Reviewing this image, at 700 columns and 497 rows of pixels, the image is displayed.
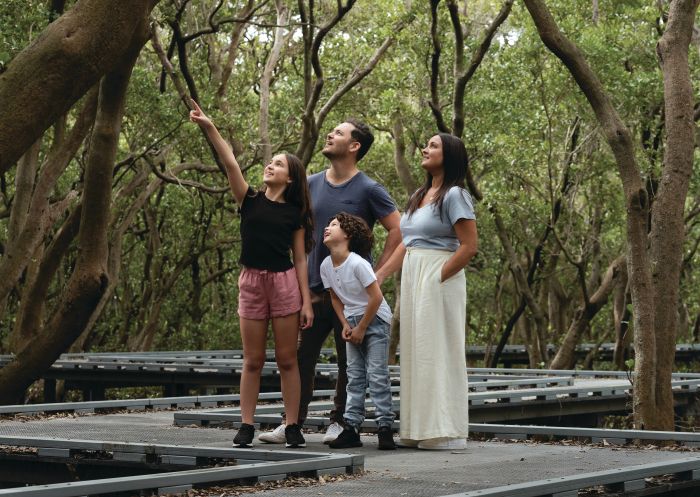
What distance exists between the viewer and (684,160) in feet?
29.8

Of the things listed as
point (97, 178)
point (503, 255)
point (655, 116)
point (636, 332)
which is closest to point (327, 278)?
point (636, 332)

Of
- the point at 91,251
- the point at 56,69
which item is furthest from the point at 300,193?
the point at 91,251

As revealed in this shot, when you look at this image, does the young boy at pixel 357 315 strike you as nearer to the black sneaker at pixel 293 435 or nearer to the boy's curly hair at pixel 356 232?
the boy's curly hair at pixel 356 232

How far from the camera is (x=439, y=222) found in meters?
7.16

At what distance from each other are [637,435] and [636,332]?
1335 millimetres

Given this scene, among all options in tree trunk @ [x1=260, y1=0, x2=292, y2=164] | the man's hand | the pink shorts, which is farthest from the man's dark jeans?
tree trunk @ [x1=260, y1=0, x2=292, y2=164]

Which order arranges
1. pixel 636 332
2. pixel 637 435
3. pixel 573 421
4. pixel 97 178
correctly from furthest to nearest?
pixel 573 421
pixel 97 178
pixel 636 332
pixel 637 435

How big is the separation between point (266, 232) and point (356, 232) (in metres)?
0.58

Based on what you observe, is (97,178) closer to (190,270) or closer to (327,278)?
(327,278)

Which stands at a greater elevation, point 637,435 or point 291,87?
point 291,87

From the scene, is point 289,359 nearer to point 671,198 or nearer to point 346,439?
point 346,439

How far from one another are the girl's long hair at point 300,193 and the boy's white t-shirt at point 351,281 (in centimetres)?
23

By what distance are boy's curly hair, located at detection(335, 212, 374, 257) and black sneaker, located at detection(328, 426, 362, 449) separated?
1045mm

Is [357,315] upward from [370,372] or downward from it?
upward
